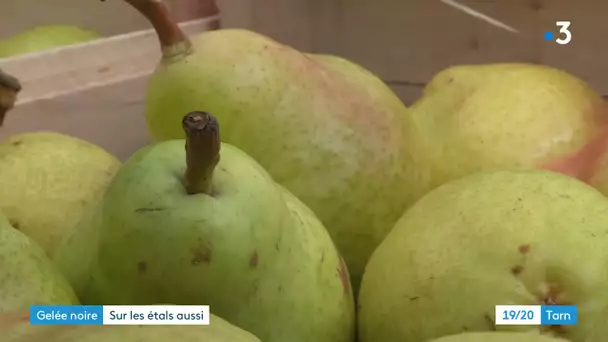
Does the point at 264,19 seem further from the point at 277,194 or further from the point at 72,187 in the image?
the point at 277,194

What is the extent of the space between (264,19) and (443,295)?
2.26 feet

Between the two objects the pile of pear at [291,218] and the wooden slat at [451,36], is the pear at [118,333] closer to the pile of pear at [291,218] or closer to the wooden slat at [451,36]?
the pile of pear at [291,218]

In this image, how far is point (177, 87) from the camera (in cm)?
67

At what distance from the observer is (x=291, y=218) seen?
54 cm

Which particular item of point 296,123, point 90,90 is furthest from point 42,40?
point 296,123

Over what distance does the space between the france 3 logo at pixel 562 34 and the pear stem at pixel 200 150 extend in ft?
2.03

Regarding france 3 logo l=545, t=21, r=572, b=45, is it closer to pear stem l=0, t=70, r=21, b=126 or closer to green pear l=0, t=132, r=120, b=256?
green pear l=0, t=132, r=120, b=256

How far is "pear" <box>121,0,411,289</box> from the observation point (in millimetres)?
647

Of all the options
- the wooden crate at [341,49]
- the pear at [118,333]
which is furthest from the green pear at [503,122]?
the pear at [118,333]

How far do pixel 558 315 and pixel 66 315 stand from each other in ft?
0.91

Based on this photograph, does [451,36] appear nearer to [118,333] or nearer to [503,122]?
[503,122]

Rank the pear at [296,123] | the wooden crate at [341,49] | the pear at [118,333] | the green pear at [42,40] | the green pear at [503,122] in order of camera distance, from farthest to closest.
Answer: the green pear at [42,40] → the wooden crate at [341,49] → the green pear at [503,122] → the pear at [296,123] → the pear at [118,333]

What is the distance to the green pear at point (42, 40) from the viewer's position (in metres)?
1.01

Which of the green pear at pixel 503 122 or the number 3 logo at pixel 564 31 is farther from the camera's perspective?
the number 3 logo at pixel 564 31
